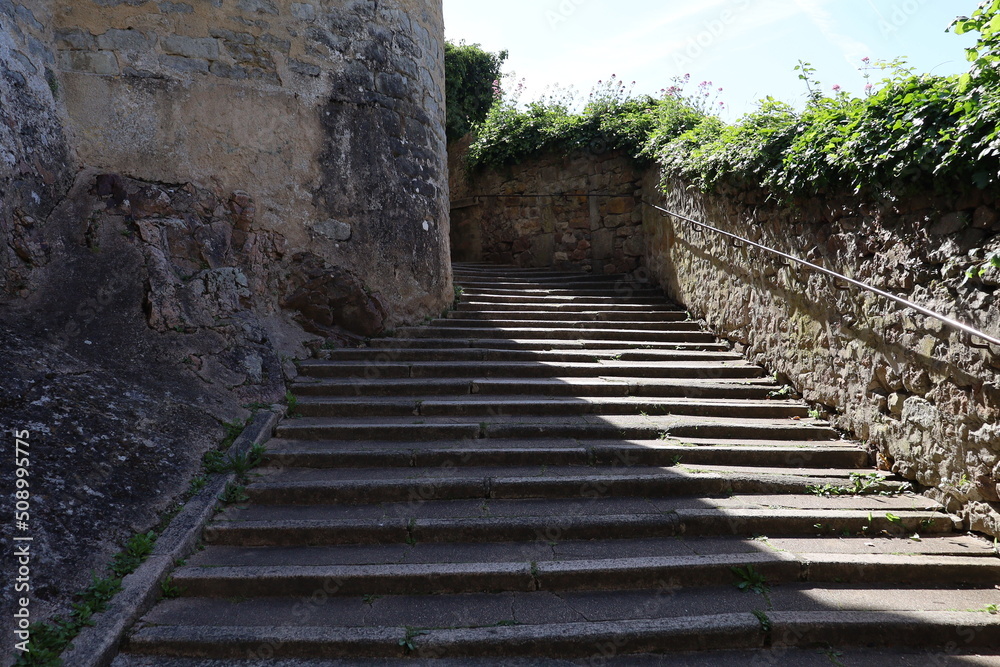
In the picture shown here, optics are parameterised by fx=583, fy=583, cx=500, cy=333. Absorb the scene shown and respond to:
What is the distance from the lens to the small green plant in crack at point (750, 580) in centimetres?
279

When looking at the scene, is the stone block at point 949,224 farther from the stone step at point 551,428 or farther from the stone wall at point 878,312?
the stone step at point 551,428

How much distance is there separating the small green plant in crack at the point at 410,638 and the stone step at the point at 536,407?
A: 199cm

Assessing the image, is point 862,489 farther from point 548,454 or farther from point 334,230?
point 334,230

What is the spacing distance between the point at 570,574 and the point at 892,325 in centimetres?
263

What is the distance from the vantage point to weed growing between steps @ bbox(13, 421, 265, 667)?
2.20 metres

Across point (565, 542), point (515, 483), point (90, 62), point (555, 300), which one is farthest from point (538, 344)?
point (90, 62)

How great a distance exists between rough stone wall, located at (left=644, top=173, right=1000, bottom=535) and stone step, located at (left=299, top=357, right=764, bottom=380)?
0.48 metres

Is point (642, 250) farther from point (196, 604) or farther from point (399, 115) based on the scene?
point (196, 604)

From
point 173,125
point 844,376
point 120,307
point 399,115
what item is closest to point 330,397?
point 120,307

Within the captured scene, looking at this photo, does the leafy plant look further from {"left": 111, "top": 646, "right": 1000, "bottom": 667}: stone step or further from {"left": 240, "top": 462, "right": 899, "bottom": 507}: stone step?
{"left": 240, "top": 462, "right": 899, "bottom": 507}: stone step

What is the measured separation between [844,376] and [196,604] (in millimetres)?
4272

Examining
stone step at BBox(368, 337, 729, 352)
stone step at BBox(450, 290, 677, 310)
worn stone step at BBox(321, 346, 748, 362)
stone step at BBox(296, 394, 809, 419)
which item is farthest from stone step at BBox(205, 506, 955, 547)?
→ stone step at BBox(450, 290, 677, 310)

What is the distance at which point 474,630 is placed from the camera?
248 centimetres

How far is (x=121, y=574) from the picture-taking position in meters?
2.62
